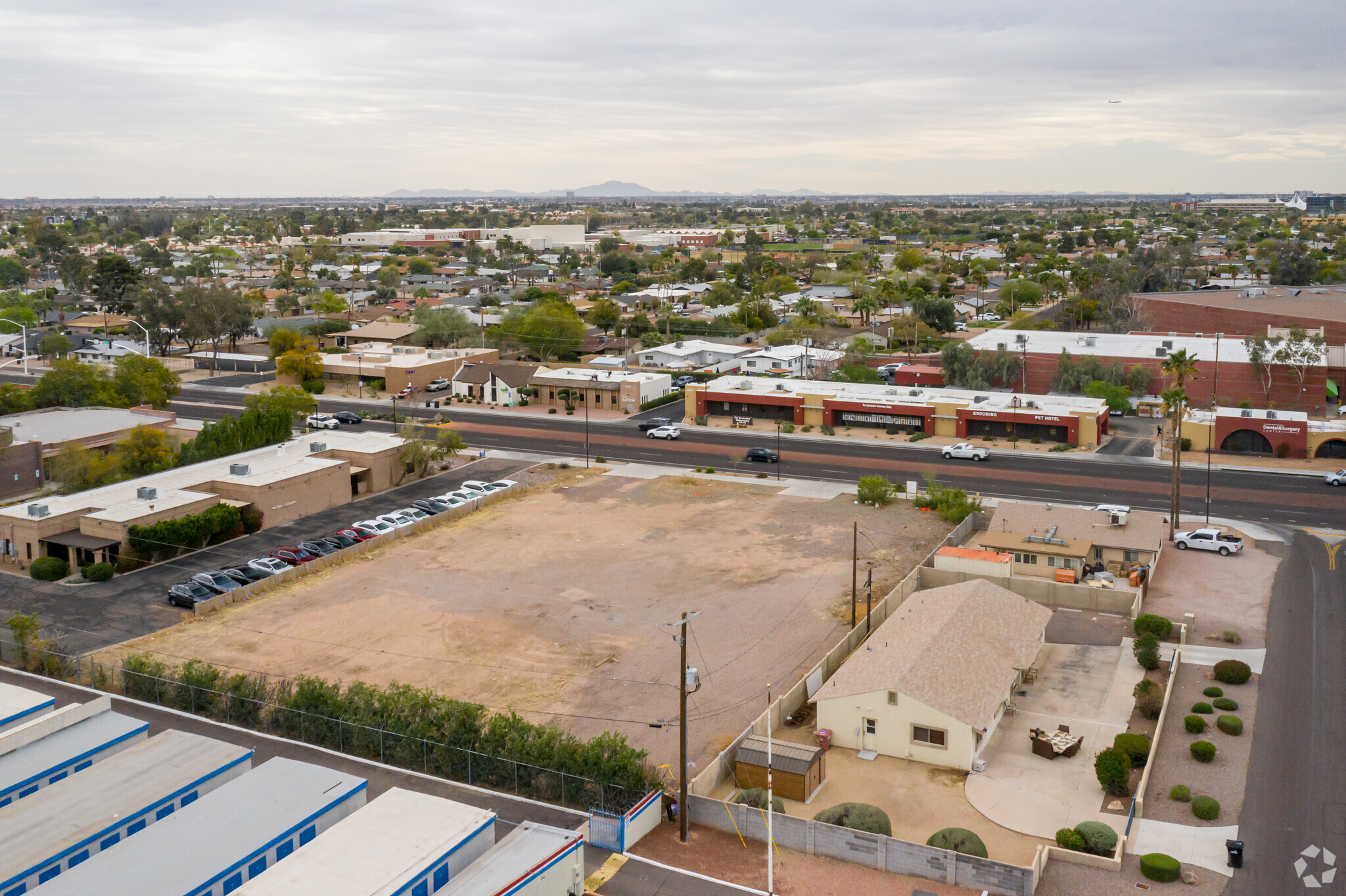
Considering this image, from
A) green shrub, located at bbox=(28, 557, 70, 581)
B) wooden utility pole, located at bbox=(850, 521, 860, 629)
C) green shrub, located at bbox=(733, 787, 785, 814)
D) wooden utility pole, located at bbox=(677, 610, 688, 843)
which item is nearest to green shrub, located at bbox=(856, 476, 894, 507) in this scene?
wooden utility pole, located at bbox=(850, 521, 860, 629)

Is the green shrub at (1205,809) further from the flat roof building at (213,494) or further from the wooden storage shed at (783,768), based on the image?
the flat roof building at (213,494)

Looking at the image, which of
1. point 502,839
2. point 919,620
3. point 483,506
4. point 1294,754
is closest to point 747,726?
point 919,620

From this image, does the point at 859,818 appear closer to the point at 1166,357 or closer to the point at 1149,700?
the point at 1149,700

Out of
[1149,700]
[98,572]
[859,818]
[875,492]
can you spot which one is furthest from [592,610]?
[98,572]

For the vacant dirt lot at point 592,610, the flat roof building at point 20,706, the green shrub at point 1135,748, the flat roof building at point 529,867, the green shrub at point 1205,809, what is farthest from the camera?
the vacant dirt lot at point 592,610

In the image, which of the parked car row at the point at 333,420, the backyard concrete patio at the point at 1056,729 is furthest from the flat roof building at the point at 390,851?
the parked car row at the point at 333,420
